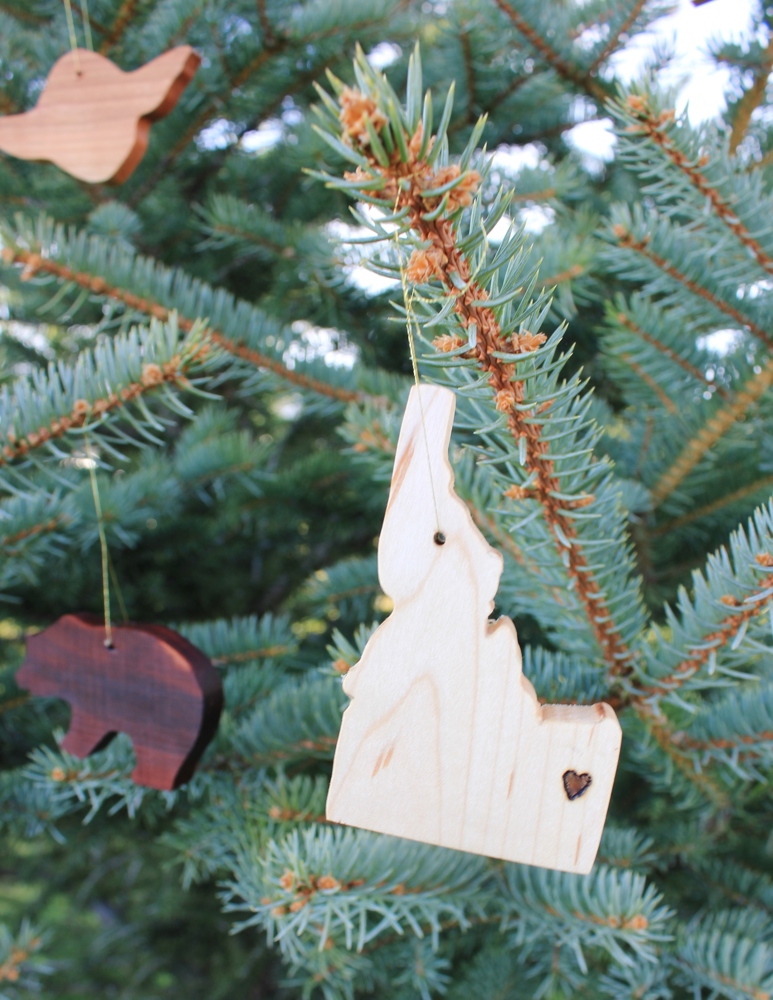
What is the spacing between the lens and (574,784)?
1.17 ft

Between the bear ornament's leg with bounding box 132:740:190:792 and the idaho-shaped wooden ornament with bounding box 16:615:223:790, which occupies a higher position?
the idaho-shaped wooden ornament with bounding box 16:615:223:790

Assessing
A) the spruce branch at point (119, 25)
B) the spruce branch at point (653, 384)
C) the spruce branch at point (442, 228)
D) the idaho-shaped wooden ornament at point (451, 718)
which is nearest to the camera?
the spruce branch at point (442, 228)

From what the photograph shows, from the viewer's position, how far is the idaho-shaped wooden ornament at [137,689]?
0.48 meters

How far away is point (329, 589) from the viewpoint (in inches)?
27.9

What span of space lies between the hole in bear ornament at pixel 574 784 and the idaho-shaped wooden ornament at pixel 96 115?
58cm

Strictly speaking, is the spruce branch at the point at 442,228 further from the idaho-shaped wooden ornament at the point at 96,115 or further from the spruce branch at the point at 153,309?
the idaho-shaped wooden ornament at the point at 96,115

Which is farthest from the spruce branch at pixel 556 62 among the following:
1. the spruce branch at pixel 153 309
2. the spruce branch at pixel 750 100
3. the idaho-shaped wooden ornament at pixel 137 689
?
the idaho-shaped wooden ornament at pixel 137 689

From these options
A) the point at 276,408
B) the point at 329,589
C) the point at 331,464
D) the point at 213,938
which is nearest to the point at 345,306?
the point at 331,464

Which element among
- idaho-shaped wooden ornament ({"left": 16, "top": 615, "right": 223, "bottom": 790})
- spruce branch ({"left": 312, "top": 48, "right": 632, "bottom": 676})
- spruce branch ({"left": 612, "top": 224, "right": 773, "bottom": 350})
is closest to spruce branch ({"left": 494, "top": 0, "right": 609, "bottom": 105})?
spruce branch ({"left": 612, "top": 224, "right": 773, "bottom": 350})

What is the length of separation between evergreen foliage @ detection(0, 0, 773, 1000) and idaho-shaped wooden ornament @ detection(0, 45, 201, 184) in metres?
0.06

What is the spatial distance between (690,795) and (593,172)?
2.46ft

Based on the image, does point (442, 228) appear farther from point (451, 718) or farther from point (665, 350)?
point (665, 350)

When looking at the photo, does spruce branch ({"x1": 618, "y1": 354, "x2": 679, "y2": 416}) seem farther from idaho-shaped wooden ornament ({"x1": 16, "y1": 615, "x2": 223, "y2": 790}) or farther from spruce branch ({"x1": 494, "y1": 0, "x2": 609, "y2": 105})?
idaho-shaped wooden ornament ({"x1": 16, "y1": 615, "x2": 223, "y2": 790})

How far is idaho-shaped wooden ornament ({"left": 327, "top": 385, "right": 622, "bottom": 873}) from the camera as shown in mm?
355
